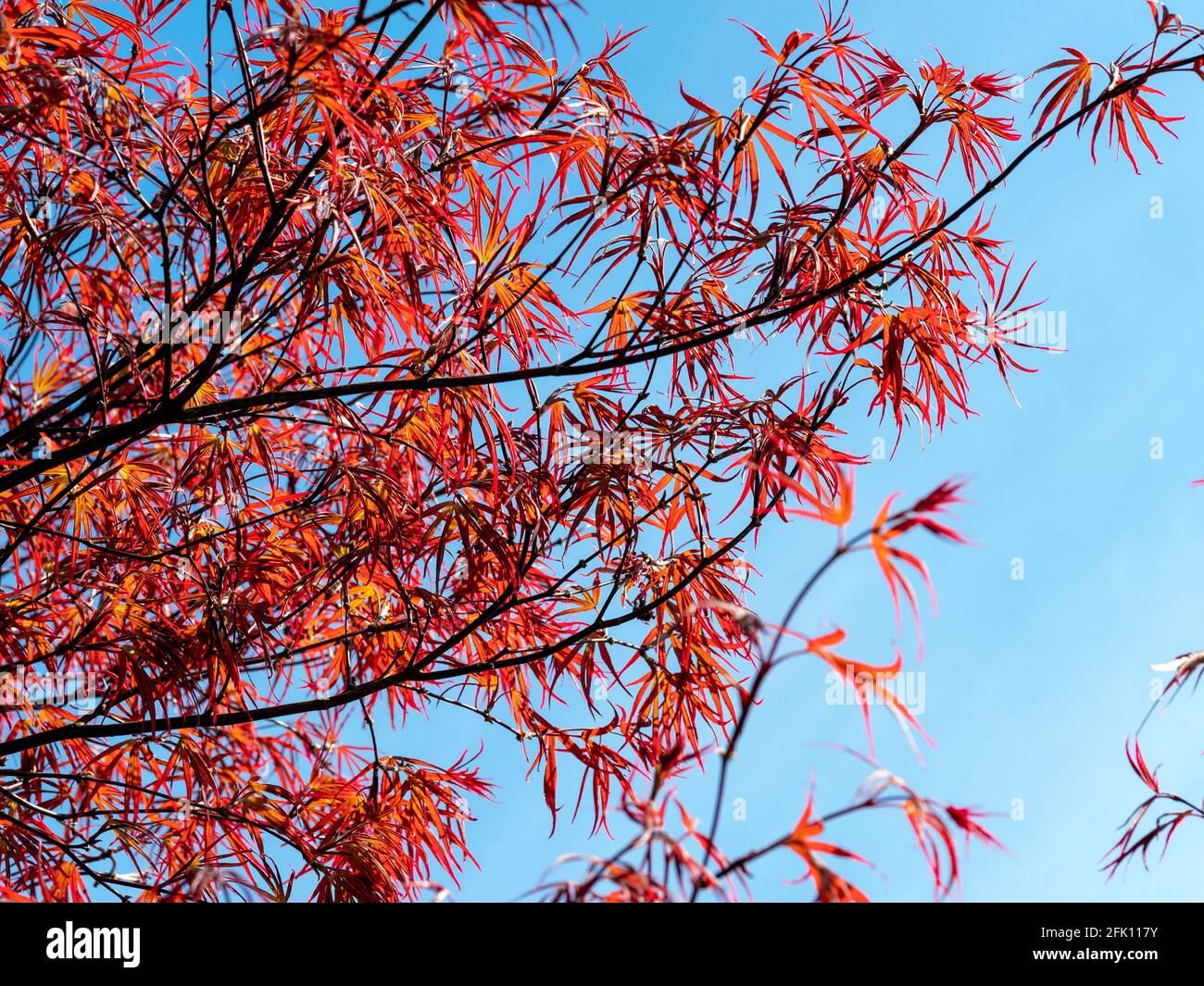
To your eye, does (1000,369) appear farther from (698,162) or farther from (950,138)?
(698,162)

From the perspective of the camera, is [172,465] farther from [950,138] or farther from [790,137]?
[950,138]

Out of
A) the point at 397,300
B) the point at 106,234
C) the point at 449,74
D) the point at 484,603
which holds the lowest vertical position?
the point at 484,603

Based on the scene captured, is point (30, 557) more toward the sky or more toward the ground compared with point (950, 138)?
more toward the ground

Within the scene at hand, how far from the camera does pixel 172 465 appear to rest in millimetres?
3527

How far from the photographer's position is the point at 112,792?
3.41 m

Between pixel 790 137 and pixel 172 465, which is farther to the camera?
pixel 172 465

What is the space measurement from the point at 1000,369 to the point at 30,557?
10.3 ft

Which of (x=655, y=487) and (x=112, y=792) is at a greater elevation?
(x=655, y=487)

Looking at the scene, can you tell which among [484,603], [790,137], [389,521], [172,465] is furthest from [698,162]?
[172,465]

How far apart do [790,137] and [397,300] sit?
0.98m
